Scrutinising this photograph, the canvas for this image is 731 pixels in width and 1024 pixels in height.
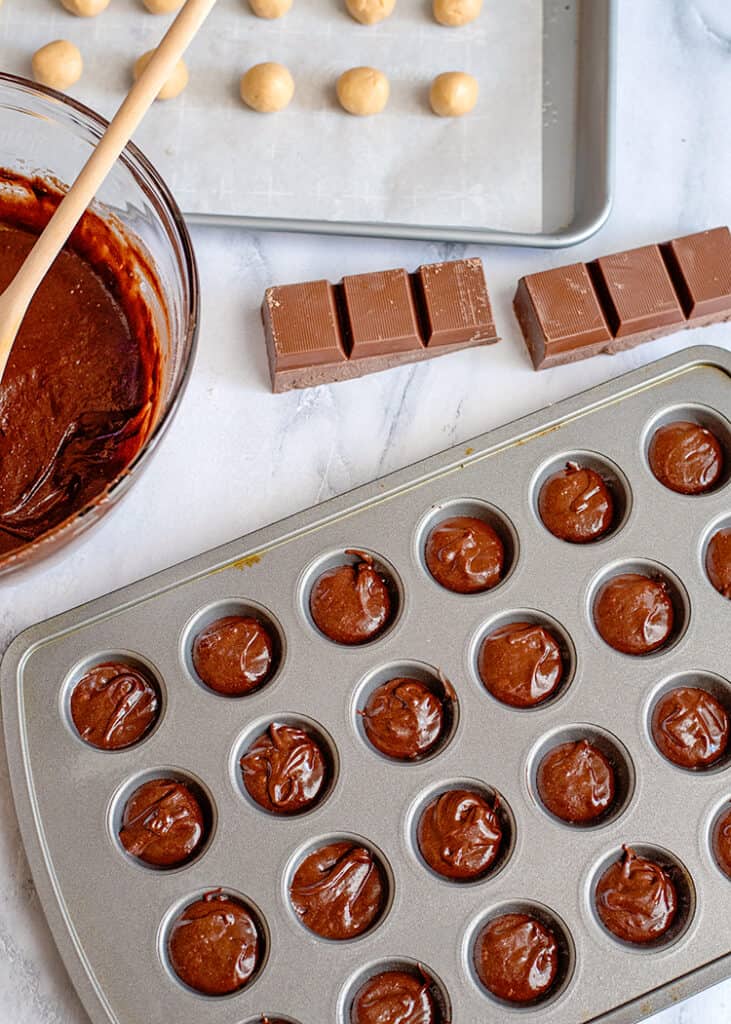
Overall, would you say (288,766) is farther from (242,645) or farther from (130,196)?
(130,196)

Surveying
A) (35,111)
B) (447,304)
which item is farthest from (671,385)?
(35,111)

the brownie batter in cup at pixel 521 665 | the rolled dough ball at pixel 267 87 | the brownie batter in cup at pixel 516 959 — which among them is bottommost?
the brownie batter in cup at pixel 516 959

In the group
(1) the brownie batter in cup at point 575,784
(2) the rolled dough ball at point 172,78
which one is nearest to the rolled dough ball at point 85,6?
(2) the rolled dough ball at point 172,78

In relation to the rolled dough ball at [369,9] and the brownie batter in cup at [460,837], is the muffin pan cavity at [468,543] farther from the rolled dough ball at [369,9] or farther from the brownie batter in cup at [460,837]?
the rolled dough ball at [369,9]

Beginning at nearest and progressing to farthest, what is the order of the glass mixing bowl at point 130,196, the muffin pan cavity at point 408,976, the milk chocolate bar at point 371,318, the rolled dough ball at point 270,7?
the glass mixing bowl at point 130,196 → the muffin pan cavity at point 408,976 → the milk chocolate bar at point 371,318 → the rolled dough ball at point 270,7

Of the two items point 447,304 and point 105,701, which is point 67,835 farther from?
point 447,304

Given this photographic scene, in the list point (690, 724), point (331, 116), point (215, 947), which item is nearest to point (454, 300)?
point (331, 116)

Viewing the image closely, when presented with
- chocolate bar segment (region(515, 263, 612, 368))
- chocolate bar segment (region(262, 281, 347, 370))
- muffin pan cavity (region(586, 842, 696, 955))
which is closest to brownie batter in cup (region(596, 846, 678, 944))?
muffin pan cavity (region(586, 842, 696, 955))
